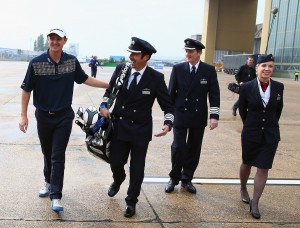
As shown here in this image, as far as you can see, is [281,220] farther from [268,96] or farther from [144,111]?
[144,111]

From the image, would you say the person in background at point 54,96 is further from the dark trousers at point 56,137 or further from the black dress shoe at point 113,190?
the black dress shoe at point 113,190

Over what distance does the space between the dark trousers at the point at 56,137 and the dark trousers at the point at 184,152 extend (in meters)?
1.43

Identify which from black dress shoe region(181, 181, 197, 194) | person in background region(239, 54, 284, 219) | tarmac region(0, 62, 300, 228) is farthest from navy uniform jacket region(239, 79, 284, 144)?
black dress shoe region(181, 181, 197, 194)

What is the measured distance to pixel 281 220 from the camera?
4.61 metres

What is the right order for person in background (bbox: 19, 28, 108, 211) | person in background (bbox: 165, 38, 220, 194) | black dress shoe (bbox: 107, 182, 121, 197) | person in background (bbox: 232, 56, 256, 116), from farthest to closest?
1. person in background (bbox: 232, 56, 256, 116)
2. person in background (bbox: 165, 38, 220, 194)
3. black dress shoe (bbox: 107, 182, 121, 197)
4. person in background (bbox: 19, 28, 108, 211)

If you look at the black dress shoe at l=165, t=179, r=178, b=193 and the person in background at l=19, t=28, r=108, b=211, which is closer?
the person in background at l=19, t=28, r=108, b=211

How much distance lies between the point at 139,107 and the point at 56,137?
0.97 m

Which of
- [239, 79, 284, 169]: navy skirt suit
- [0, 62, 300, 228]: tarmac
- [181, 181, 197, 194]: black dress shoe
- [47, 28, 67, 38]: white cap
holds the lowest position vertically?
[0, 62, 300, 228]: tarmac

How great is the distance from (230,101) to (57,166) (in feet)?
46.4

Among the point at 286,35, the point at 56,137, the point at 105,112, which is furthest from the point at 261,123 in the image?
the point at 286,35

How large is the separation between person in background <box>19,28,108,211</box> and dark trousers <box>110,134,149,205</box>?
565 millimetres

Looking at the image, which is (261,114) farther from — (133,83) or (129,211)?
(129,211)

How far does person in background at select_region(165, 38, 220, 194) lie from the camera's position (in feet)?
17.5

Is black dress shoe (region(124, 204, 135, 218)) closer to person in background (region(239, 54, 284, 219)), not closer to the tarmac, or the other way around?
the tarmac
